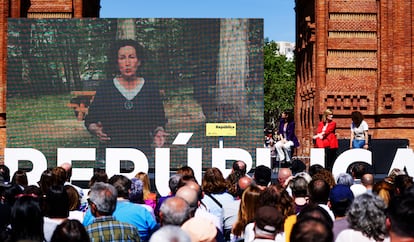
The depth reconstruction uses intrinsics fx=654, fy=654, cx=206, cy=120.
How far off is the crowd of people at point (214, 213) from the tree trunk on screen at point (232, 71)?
38.0ft

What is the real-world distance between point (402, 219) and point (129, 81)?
17.1 m

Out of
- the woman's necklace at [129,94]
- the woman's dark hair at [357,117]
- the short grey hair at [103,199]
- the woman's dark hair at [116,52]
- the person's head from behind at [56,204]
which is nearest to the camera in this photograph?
the short grey hair at [103,199]

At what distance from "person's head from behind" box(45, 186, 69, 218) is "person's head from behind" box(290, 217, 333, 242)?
A: 285 cm

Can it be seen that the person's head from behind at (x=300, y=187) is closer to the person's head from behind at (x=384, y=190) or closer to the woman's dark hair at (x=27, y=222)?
the person's head from behind at (x=384, y=190)

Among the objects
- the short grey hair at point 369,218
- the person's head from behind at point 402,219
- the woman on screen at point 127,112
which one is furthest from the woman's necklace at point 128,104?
the person's head from behind at point 402,219

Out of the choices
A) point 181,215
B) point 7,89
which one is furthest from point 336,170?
point 7,89

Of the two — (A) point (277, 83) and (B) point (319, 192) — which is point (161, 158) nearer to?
(B) point (319, 192)

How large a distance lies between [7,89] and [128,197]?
49.6ft

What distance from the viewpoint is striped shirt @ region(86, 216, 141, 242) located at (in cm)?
579

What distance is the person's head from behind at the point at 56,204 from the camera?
6.48 metres

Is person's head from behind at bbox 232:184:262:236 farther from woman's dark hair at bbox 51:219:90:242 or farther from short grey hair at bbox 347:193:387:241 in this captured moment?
woman's dark hair at bbox 51:219:90:242

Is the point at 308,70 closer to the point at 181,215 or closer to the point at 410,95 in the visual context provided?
the point at 410,95

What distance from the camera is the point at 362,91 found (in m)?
23.1

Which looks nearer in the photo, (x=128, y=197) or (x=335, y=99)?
(x=128, y=197)
